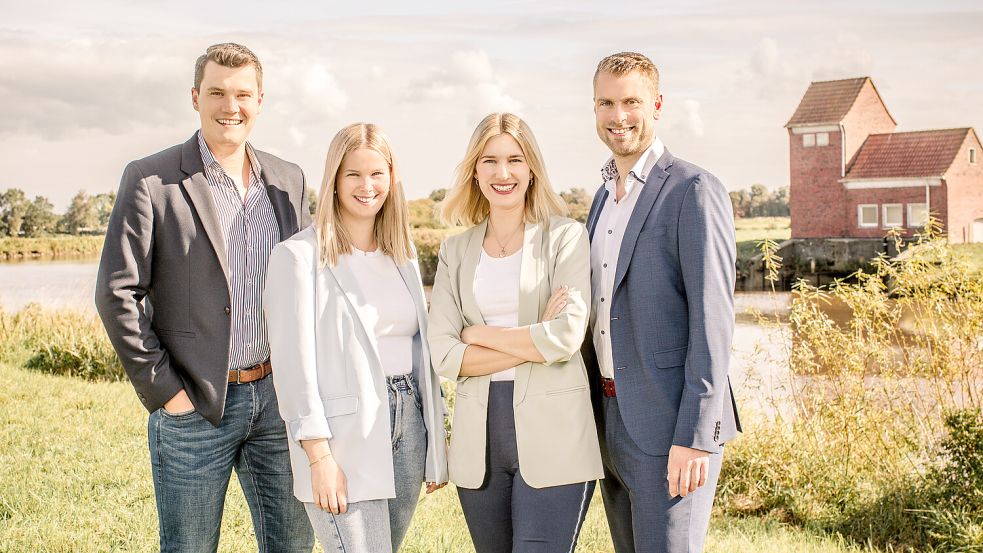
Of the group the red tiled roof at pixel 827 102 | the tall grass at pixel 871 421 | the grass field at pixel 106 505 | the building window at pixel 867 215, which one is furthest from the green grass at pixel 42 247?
the building window at pixel 867 215

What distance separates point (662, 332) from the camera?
2.88 metres

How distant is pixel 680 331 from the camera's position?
2887 mm

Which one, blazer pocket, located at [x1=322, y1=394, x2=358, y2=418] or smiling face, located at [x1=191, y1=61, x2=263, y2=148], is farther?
smiling face, located at [x1=191, y1=61, x2=263, y2=148]

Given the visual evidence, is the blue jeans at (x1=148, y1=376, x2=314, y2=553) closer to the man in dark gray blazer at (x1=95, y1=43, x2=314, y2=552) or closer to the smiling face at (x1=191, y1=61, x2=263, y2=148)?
the man in dark gray blazer at (x1=95, y1=43, x2=314, y2=552)

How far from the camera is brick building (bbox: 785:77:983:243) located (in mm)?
35781

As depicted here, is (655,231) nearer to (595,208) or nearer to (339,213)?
(595,208)

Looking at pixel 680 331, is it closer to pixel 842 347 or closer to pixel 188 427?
pixel 188 427

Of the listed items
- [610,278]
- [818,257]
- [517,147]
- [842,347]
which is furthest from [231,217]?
[818,257]

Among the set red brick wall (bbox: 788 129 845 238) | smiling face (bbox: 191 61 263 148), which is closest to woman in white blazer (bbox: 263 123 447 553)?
smiling face (bbox: 191 61 263 148)

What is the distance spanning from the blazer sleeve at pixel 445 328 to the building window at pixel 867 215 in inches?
1503

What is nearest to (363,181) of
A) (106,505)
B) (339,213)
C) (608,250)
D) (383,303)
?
(339,213)

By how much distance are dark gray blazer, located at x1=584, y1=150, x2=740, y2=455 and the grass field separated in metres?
2.16

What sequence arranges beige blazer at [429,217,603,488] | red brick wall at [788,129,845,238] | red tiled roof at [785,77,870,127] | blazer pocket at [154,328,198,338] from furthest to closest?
red tiled roof at [785,77,870,127] → red brick wall at [788,129,845,238] → blazer pocket at [154,328,198,338] → beige blazer at [429,217,603,488]

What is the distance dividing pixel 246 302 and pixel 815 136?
128ft
